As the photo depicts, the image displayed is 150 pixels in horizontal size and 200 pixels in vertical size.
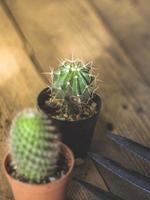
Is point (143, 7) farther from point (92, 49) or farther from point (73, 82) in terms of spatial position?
point (73, 82)

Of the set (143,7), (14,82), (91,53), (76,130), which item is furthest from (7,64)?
(143,7)

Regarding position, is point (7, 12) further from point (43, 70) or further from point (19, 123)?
point (19, 123)

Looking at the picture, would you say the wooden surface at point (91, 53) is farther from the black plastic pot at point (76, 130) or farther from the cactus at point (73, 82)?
the cactus at point (73, 82)

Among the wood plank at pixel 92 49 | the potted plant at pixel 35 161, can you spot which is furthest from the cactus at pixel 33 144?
the wood plank at pixel 92 49

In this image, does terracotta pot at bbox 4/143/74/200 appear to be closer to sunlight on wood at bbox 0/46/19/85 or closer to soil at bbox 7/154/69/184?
soil at bbox 7/154/69/184

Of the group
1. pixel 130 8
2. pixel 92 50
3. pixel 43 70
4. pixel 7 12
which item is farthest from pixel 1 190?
pixel 130 8

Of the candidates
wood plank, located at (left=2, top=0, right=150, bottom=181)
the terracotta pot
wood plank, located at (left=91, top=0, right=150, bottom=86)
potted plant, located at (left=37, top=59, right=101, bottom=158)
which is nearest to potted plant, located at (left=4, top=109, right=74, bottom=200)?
the terracotta pot
